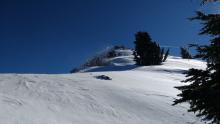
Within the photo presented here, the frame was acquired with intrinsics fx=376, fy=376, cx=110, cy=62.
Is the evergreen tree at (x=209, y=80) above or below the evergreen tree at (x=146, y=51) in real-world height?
below

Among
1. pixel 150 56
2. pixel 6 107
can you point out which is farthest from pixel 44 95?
pixel 150 56

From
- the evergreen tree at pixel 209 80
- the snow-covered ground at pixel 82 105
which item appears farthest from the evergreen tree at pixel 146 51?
the evergreen tree at pixel 209 80

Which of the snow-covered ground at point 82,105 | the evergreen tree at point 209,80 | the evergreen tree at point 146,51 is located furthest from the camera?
the evergreen tree at point 146,51

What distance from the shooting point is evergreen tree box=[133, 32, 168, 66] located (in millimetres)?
57250

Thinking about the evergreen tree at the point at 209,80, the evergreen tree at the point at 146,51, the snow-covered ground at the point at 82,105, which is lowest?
the snow-covered ground at the point at 82,105

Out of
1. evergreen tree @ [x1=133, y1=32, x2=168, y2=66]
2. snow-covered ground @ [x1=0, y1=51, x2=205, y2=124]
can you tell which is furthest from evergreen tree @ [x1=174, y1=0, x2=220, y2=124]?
evergreen tree @ [x1=133, y1=32, x2=168, y2=66]

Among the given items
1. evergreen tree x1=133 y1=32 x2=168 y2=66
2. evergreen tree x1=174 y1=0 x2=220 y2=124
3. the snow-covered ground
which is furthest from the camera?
evergreen tree x1=133 y1=32 x2=168 y2=66

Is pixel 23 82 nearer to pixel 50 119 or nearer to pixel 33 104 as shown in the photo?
pixel 33 104

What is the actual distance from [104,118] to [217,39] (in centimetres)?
1060

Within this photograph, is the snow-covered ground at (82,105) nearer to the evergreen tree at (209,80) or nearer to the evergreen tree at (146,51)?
the evergreen tree at (209,80)

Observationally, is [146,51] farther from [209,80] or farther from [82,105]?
[209,80]

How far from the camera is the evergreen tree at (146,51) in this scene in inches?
2254

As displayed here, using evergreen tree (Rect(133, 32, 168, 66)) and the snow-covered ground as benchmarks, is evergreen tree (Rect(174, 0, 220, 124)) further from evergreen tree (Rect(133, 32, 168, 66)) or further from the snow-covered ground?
evergreen tree (Rect(133, 32, 168, 66))

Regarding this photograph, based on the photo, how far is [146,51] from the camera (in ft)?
190
